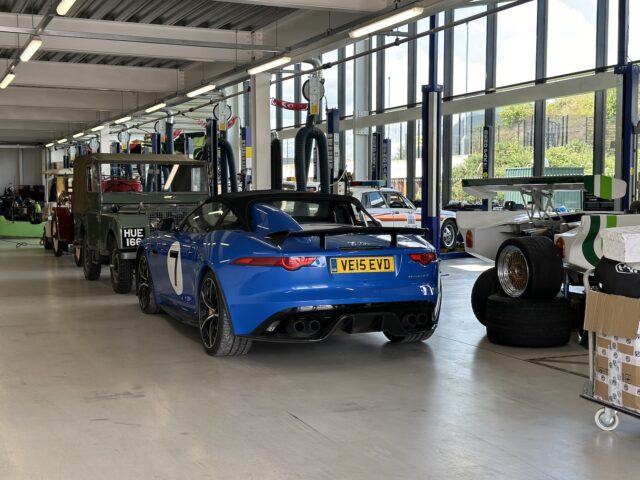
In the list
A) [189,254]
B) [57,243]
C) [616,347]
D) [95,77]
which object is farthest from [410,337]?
[95,77]

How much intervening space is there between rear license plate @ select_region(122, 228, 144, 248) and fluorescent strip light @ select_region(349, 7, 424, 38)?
Result: 4385mm

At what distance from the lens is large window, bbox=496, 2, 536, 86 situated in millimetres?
20125

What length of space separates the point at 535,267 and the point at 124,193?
6.65 meters

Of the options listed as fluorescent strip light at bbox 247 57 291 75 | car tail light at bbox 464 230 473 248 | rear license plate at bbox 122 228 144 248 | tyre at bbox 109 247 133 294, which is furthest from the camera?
fluorescent strip light at bbox 247 57 291 75

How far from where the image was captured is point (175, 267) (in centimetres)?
675

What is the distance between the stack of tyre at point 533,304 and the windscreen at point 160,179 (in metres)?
5.88

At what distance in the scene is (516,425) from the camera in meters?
4.19

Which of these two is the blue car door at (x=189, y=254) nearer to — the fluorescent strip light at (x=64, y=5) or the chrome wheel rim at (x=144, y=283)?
the chrome wheel rim at (x=144, y=283)

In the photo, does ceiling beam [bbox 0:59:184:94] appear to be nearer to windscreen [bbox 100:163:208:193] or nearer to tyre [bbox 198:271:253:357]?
windscreen [bbox 100:163:208:193]

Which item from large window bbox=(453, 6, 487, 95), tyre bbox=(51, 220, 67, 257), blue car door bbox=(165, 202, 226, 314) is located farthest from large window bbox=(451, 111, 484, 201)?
blue car door bbox=(165, 202, 226, 314)

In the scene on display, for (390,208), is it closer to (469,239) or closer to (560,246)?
(469,239)

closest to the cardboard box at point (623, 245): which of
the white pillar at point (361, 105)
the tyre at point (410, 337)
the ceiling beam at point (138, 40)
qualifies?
the tyre at point (410, 337)

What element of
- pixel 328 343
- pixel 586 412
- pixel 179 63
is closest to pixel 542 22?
pixel 179 63

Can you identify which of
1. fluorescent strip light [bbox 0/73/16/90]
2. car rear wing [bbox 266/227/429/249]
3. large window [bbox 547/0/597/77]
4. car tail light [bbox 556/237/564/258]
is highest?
large window [bbox 547/0/597/77]
